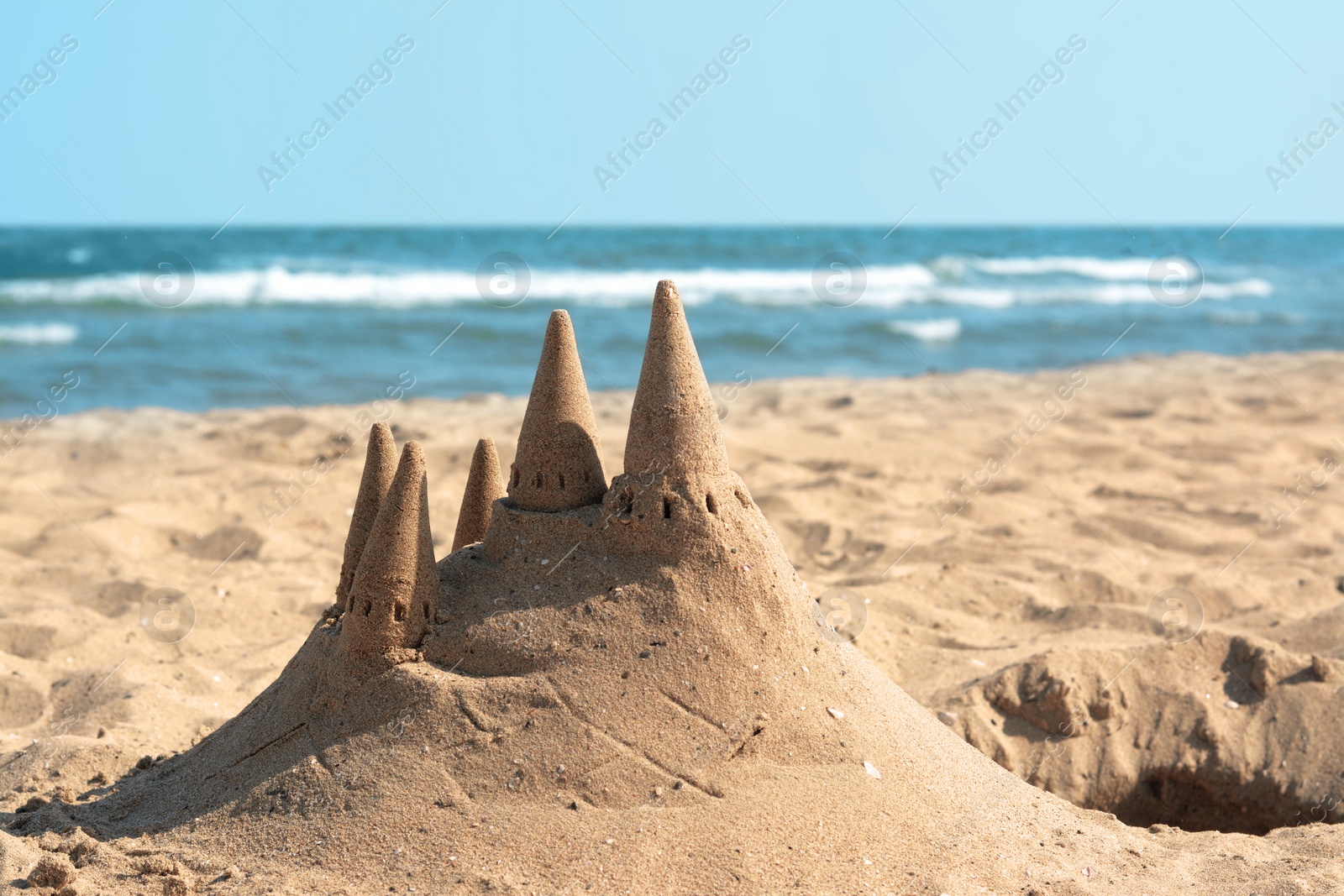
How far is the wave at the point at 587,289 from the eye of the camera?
66.9 ft

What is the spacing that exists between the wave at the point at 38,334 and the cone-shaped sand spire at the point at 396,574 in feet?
45.9

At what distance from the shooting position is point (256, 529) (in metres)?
6.77

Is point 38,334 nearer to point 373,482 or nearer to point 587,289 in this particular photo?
point 587,289

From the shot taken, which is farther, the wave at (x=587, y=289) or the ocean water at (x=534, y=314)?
the wave at (x=587, y=289)

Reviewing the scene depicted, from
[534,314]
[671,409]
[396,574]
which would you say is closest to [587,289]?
[534,314]

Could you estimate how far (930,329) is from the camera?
1850cm

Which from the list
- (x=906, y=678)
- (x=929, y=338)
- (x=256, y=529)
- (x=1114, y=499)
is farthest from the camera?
(x=929, y=338)

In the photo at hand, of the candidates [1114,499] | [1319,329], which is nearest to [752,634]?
[1114,499]

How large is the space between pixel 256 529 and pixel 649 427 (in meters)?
4.35

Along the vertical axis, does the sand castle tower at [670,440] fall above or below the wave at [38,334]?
below

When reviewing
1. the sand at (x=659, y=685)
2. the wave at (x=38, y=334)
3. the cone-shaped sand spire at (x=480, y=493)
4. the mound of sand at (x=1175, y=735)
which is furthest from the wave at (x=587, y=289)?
the cone-shaped sand spire at (x=480, y=493)

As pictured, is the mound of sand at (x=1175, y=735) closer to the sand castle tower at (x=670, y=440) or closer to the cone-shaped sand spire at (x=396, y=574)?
the sand castle tower at (x=670, y=440)

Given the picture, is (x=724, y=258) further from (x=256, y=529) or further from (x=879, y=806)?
(x=879, y=806)

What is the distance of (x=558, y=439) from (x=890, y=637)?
244 cm
